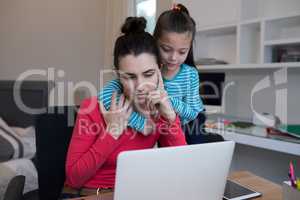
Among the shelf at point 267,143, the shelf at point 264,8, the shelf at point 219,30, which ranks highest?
the shelf at point 264,8

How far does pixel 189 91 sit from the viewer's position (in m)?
1.28

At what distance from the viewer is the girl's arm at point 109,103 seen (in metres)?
0.98

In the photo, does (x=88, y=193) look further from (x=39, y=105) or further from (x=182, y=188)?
(x=39, y=105)

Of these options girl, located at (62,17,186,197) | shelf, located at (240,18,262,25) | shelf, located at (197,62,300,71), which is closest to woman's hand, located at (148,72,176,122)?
girl, located at (62,17,186,197)

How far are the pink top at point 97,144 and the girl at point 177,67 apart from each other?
0.06 metres

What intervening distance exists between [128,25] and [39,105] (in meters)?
1.77

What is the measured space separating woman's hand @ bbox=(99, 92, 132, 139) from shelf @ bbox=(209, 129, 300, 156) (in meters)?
1.30

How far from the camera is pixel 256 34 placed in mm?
2412

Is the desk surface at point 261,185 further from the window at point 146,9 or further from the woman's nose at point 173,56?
the window at point 146,9

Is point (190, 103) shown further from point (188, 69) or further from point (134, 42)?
point (134, 42)

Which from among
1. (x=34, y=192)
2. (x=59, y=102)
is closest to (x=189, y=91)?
(x=34, y=192)

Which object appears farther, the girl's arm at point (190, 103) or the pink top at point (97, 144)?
the girl's arm at point (190, 103)

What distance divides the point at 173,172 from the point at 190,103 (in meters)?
0.67

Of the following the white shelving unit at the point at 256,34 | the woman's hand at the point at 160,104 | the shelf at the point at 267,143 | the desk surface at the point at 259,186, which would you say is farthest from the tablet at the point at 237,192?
the white shelving unit at the point at 256,34
